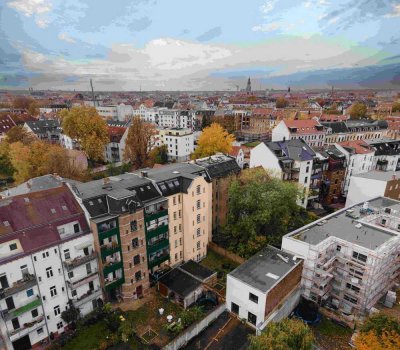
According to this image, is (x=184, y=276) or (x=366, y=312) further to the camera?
(x=184, y=276)

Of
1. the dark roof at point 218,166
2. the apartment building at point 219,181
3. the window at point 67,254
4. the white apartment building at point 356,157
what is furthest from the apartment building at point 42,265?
the white apartment building at point 356,157

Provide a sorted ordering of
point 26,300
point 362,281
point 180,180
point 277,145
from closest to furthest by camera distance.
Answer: point 26,300 → point 362,281 → point 180,180 → point 277,145

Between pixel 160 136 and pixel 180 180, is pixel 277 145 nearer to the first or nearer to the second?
pixel 180 180

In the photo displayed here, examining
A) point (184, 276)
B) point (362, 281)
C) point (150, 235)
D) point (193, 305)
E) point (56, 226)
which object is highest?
point (56, 226)

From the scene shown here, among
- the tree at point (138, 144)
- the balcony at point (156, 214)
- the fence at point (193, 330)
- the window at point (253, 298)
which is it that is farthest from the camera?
the tree at point (138, 144)

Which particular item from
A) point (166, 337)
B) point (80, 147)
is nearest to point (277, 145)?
point (166, 337)

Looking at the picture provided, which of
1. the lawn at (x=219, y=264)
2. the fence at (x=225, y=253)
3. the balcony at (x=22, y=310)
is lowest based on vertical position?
the lawn at (x=219, y=264)

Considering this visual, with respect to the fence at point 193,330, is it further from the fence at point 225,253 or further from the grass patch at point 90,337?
the fence at point 225,253

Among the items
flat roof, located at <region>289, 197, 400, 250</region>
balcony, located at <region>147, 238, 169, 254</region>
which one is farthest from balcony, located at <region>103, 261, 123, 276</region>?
flat roof, located at <region>289, 197, 400, 250</region>
